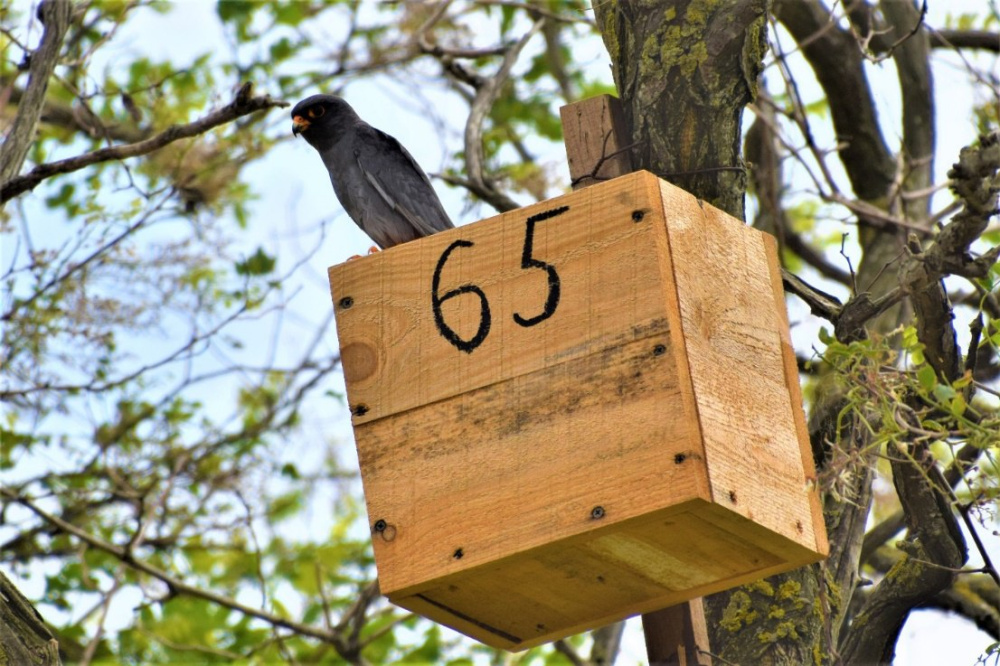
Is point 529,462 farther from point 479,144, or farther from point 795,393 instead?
point 479,144

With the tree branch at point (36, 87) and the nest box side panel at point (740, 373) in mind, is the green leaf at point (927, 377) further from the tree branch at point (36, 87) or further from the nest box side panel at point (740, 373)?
the tree branch at point (36, 87)

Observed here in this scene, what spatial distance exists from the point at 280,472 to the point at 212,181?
154 cm

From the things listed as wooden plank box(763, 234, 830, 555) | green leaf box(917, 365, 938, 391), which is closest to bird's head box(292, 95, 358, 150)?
wooden plank box(763, 234, 830, 555)

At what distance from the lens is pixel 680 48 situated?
140 inches

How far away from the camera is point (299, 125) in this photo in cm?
495

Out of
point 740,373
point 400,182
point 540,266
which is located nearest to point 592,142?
point 540,266

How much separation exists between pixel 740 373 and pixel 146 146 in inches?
80.4

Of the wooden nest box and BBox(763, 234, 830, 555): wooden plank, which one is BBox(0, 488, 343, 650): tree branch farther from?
BBox(763, 234, 830, 555): wooden plank

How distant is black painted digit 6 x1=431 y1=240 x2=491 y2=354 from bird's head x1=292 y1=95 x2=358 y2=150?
191 cm

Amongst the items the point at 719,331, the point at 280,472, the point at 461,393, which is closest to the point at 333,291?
the point at 461,393

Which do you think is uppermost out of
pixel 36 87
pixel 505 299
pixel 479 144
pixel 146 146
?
pixel 479 144

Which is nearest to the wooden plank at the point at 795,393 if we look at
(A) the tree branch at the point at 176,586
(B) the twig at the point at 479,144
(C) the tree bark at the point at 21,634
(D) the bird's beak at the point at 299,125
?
(C) the tree bark at the point at 21,634

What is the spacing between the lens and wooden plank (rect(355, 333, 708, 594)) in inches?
107

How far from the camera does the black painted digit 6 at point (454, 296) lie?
2980 mm
